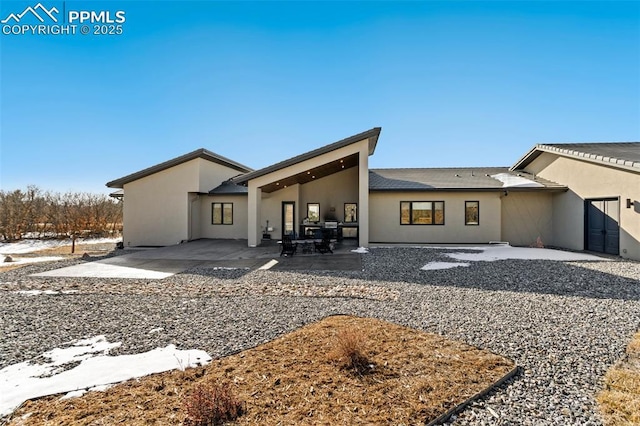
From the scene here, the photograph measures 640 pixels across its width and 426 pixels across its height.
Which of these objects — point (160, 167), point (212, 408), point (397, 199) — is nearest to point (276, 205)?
point (160, 167)

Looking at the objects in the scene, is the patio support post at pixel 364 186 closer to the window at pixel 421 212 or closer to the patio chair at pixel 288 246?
the window at pixel 421 212

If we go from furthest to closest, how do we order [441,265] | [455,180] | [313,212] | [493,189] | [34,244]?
[34,244] < [313,212] < [455,180] < [493,189] < [441,265]

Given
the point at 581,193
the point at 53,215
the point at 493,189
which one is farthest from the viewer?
the point at 53,215

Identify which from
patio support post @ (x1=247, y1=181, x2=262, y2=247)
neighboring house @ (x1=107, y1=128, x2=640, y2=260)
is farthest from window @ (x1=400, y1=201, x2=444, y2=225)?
patio support post @ (x1=247, y1=181, x2=262, y2=247)

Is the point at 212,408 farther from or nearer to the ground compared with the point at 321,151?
nearer to the ground

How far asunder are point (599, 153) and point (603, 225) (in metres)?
2.96

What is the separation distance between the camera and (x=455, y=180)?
1548cm

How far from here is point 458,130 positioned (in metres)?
17.1

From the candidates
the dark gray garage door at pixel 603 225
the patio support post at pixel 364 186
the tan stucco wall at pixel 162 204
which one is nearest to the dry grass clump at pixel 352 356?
the patio support post at pixel 364 186

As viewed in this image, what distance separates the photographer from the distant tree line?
22.6m

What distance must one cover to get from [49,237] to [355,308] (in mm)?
28709

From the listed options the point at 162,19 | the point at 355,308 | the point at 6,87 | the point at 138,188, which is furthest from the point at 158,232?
the point at 355,308

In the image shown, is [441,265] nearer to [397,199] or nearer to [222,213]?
[397,199]

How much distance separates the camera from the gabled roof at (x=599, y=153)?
1049 centimetres
